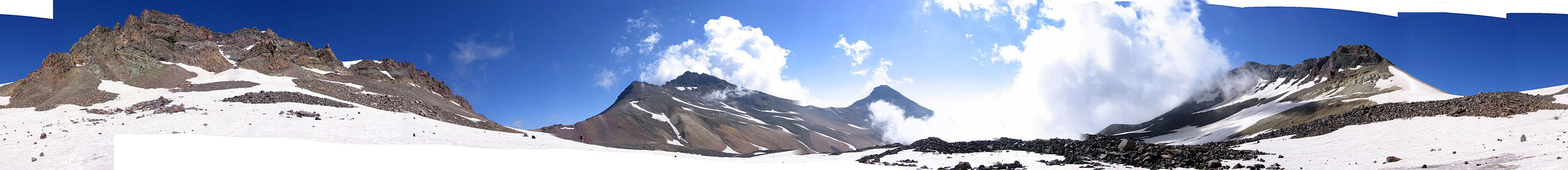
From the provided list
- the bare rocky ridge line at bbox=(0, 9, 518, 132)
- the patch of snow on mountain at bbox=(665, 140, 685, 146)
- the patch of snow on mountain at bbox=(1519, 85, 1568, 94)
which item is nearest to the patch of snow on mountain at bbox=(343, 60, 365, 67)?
the bare rocky ridge line at bbox=(0, 9, 518, 132)

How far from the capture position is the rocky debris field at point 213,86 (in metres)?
51.2

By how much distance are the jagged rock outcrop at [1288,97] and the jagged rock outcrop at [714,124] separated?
51.2 meters

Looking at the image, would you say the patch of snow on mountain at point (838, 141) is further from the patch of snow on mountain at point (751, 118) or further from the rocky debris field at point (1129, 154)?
the rocky debris field at point (1129, 154)

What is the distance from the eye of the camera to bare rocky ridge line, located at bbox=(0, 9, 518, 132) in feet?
152

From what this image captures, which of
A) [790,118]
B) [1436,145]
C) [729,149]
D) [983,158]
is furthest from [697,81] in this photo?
[1436,145]

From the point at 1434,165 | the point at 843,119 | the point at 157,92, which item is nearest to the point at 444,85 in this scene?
the point at 157,92

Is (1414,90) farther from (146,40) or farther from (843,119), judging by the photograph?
(146,40)

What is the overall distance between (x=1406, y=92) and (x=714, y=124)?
9172 cm

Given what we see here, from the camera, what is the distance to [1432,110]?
46375mm

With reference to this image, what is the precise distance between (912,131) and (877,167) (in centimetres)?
16261

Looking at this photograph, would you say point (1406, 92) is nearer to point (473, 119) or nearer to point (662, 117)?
point (662, 117)

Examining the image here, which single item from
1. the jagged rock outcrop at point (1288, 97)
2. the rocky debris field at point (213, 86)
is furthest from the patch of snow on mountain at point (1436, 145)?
the rocky debris field at point (213, 86)

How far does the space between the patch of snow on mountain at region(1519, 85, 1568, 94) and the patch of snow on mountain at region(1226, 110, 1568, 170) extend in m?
19.2

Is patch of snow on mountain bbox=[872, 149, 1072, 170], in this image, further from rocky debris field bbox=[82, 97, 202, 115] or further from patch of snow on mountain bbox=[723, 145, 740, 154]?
patch of snow on mountain bbox=[723, 145, 740, 154]
